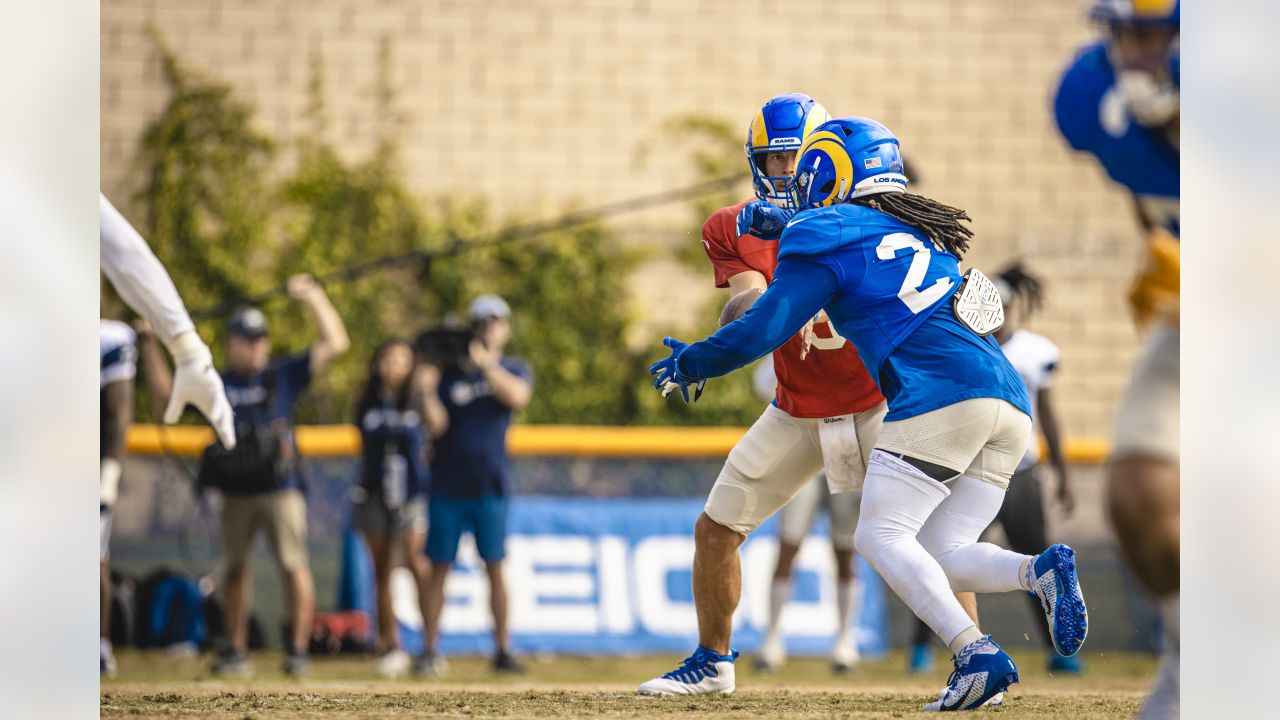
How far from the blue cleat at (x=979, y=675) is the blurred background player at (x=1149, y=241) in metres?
0.54

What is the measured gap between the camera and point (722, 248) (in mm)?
4461

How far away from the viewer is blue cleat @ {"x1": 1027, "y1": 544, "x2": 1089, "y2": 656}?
141 inches

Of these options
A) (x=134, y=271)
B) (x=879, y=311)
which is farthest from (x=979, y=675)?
(x=134, y=271)

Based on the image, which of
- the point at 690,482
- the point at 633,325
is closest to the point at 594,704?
the point at 690,482

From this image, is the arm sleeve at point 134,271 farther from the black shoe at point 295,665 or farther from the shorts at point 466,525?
the shorts at point 466,525

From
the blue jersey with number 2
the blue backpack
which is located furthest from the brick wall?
the blue jersey with number 2

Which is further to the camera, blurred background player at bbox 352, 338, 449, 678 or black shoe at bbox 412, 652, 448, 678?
blurred background player at bbox 352, 338, 449, 678

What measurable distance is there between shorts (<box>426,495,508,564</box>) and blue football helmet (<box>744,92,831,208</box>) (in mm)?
3214

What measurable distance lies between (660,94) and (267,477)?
15.7ft

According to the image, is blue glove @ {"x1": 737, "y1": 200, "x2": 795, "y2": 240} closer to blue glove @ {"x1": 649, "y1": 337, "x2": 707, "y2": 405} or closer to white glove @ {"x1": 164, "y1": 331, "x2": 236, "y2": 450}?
blue glove @ {"x1": 649, "y1": 337, "x2": 707, "y2": 405}

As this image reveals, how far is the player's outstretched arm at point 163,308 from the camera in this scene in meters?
3.96

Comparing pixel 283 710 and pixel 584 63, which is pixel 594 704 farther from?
pixel 584 63

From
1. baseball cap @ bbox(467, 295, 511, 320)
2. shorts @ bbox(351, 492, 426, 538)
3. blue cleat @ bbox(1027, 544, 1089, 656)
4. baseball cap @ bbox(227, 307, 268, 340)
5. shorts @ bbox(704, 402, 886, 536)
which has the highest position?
baseball cap @ bbox(467, 295, 511, 320)

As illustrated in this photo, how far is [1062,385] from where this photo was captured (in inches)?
424
